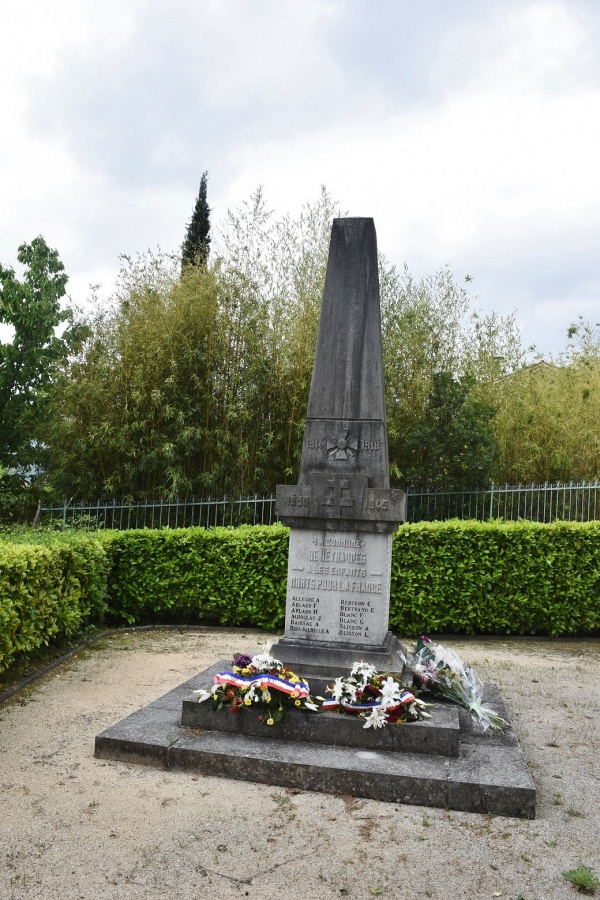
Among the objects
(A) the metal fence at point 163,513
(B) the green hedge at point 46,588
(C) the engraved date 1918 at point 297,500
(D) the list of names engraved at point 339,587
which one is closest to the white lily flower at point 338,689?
(D) the list of names engraved at point 339,587

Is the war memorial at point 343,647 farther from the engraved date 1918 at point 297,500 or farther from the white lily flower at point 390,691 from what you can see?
the white lily flower at point 390,691

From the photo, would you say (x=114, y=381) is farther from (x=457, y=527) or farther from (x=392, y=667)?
(x=392, y=667)

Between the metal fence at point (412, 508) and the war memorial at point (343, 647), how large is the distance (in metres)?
4.74

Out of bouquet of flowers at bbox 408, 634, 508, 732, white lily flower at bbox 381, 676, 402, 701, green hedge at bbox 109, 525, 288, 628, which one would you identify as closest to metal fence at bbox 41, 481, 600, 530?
green hedge at bbox 109, 525, 288, 628

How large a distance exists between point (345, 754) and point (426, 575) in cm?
459

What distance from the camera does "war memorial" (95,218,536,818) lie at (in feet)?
11.8

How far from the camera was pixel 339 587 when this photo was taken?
4.73 m

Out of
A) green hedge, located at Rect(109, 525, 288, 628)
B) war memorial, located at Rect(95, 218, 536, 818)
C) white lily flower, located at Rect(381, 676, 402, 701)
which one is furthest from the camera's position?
green hedge, located at Rect(109, 525, 288, 628)

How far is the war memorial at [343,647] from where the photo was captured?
11.8ft

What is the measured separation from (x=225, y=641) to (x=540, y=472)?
5.97m

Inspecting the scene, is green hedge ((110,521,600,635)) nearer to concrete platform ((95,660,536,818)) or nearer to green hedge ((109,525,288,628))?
green hedge ((109,525,288,628))

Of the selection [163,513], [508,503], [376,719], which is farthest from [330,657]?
[508,503]

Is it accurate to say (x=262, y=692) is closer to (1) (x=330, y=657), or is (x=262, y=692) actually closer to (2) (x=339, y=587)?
(1) (x=330, y=657)

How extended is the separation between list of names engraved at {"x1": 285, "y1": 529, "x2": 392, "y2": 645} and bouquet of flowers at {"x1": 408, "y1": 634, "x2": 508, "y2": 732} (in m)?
0.36
